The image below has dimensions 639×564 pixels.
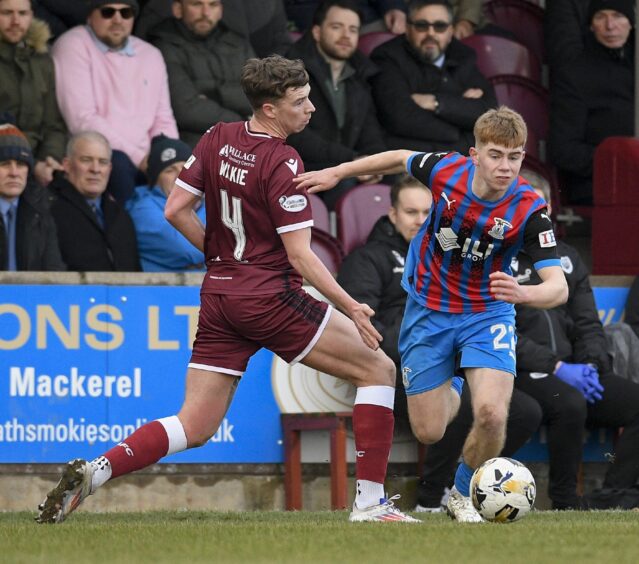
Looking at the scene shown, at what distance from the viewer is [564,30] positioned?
14.4 metres

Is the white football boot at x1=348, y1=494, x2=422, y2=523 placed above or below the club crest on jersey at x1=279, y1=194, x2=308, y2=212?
below

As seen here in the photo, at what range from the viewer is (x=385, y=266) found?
35.1ft

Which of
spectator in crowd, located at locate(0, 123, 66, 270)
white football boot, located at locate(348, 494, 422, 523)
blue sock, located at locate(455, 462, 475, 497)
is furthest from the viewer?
spectator in crowd, located at locate(0, 123, 66, 270)

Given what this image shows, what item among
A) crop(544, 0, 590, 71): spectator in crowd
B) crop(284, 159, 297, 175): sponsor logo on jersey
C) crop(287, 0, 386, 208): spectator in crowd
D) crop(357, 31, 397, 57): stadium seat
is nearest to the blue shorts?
crop(284, 159, 297, 175): sponsor logo on jersey

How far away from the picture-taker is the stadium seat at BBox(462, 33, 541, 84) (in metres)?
14.0

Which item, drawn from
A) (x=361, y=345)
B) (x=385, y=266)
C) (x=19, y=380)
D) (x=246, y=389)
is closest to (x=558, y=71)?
(x=385, y=266)

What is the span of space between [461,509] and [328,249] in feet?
11.6

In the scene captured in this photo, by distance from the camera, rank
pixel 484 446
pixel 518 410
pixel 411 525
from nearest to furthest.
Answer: pixel 411 525, pixel 484 446, pixel 518 410

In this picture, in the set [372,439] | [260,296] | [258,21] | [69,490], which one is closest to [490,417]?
[372,439]

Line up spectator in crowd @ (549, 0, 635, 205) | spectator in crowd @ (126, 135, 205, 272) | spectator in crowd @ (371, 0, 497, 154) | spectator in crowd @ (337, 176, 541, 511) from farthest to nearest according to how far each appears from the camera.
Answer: spectator in crowd @ (549, 0, 635, 205), spectator in crowd @ (371, 0, 497, 154), spectator in crowd @ (126, 135, 205, 272), spectator in crowd @ (337, 176, 541, 511)

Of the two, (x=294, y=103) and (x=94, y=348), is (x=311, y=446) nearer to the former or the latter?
(x=94, y=348)

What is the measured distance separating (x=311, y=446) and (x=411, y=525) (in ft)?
10.7

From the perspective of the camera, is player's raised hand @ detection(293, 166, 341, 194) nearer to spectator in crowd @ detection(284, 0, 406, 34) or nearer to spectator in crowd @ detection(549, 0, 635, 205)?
spectator in crowd @ detection(549, 0, 635, 205)

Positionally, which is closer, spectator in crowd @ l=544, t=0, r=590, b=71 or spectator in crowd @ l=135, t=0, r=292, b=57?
spectator in crowd @ l=135, t=0, r=292, b=57
